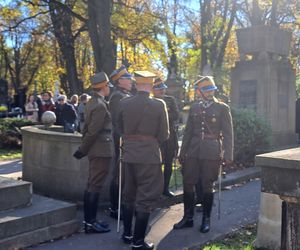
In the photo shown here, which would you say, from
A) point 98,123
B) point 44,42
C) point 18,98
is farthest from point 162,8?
point 18,98

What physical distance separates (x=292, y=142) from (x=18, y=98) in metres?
29.6

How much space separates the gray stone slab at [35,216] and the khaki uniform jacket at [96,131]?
2.57 feet

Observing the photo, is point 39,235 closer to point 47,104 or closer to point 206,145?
point 206,145

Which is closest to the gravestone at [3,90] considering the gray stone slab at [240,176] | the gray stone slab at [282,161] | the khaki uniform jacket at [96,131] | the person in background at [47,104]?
the person in background at [47,104]

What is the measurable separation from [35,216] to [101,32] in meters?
8.93

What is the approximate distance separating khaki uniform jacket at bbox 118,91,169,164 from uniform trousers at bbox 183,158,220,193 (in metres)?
1.06

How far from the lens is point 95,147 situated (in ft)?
19.8

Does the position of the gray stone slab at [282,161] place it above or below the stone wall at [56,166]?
above

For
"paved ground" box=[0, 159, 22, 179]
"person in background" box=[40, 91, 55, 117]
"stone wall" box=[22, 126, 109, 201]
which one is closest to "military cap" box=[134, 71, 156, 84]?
"stone wall" box=[22, 126, 109, 201]

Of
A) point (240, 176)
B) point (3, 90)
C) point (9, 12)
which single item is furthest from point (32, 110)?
point (3, 90)

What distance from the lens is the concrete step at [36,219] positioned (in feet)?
17.6

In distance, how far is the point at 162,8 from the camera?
22578 mm

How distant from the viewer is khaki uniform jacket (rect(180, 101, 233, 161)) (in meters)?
6.27

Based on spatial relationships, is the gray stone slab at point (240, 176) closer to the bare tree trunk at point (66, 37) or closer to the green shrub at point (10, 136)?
the green shrub at point (10, 136)
